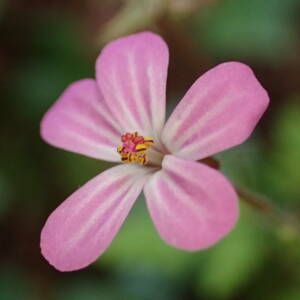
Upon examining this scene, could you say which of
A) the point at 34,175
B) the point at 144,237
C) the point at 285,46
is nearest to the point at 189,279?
the point at 144,237

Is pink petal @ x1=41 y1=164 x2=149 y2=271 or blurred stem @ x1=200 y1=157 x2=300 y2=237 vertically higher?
pink petal @ x1=41 y1=164 x2=149 y2=271

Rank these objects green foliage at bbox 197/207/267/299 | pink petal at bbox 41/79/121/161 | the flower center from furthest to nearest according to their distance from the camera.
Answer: green foliage at bbox 197/207/267/299 < pink petal at bbox 41/79/121/161 < the flower center

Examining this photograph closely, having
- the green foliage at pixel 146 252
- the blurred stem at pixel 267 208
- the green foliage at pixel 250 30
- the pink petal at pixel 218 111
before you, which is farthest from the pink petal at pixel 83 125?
the green foliage at pixel 250 30

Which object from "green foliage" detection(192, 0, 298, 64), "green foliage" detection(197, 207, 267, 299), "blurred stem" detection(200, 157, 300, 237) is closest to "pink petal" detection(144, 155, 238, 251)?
"blurred stem" detection(200, 157, 300, 237)

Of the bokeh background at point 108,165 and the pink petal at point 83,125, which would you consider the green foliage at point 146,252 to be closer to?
the bokeh background at point 108,165

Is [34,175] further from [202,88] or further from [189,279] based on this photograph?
[202,88]

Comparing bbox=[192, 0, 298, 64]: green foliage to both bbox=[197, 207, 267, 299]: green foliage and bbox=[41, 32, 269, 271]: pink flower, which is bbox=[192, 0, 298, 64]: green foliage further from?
bbox=[41, 32, 269, 271]: pink flower

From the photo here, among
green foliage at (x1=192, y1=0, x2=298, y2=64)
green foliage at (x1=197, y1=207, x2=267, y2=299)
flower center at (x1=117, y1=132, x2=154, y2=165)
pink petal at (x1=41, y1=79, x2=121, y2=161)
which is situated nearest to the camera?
flower center at (x1=117, y1=132, x2=154, y2=165)
